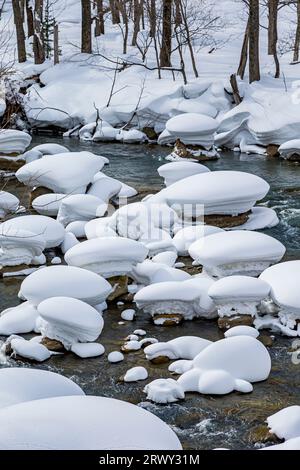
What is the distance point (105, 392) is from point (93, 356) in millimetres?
613

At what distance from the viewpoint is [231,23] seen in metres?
26.7

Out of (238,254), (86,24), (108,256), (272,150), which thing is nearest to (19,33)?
(86,24)

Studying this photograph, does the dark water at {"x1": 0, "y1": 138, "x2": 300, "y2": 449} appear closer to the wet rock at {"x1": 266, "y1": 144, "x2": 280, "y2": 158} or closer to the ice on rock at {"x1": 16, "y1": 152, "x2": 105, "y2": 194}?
the ice on rock at {"x1": 16, "y1": 152, "x2": 105, "y2": 194}

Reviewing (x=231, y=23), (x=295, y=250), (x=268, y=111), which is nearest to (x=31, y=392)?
(x=295, y=250)

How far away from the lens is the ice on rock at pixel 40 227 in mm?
7977

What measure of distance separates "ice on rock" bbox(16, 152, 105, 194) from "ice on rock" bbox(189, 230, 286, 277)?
11.2 feet

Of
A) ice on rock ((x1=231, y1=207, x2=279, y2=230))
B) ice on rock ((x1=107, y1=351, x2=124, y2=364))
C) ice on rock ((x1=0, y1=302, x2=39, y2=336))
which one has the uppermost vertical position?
ice on rock ((x1=107, y1=351, x2=124, y2=364))

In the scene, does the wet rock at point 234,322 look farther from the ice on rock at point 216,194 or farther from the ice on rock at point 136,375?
the ice on rock at point 216,194

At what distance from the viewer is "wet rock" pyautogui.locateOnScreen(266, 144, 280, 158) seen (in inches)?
541

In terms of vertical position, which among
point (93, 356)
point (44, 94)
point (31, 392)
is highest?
point (31, 392)

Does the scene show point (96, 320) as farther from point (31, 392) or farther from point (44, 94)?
point (44, 94)

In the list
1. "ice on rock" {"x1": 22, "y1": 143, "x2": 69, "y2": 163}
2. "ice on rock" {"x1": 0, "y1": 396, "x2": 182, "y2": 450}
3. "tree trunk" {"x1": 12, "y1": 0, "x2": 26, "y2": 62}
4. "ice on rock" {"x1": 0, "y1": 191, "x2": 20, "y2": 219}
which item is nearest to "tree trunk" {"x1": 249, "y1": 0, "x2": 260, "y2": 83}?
"ice on rock" {"x1": 22, "y1": 143, "x2": 69, "y2": 163}

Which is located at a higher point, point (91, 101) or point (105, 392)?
point (105, 392)

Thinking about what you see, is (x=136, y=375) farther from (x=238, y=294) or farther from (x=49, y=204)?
(x=49, y=204)
